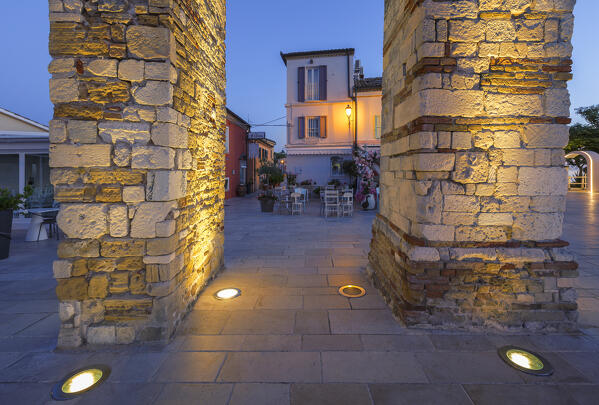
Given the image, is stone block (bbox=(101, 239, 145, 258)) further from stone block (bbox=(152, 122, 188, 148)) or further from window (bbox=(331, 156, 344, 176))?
window (bbox=(331, 156, 344, 176))

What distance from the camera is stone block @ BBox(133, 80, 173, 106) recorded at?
110 inches

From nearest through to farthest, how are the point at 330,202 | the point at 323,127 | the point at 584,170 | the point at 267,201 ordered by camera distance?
the point at 330,202
the point at 267,201
the point at 323,127
the point at 584,170

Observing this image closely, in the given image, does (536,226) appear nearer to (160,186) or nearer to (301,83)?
(160,186)

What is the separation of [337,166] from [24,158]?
1457 centimetres

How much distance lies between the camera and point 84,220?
9.20ft

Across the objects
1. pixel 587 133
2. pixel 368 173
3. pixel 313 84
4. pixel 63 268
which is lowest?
pixel 63 268

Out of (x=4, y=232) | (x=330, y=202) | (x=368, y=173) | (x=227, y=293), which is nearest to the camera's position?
(x=227, y=293)

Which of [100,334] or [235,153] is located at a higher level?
[235,153]

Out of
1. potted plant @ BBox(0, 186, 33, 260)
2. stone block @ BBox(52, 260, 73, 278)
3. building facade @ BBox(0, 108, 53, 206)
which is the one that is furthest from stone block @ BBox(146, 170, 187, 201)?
building facade @ BBox(0, 108, 53, 206)

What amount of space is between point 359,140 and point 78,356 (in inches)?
681

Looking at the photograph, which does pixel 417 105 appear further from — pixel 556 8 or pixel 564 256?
pixel 564 256

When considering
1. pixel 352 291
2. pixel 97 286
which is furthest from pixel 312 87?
pixel 97 286

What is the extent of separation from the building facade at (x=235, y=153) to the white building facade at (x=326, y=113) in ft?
12.2

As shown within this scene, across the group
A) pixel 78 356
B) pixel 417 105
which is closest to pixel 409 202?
pixel 417 105
